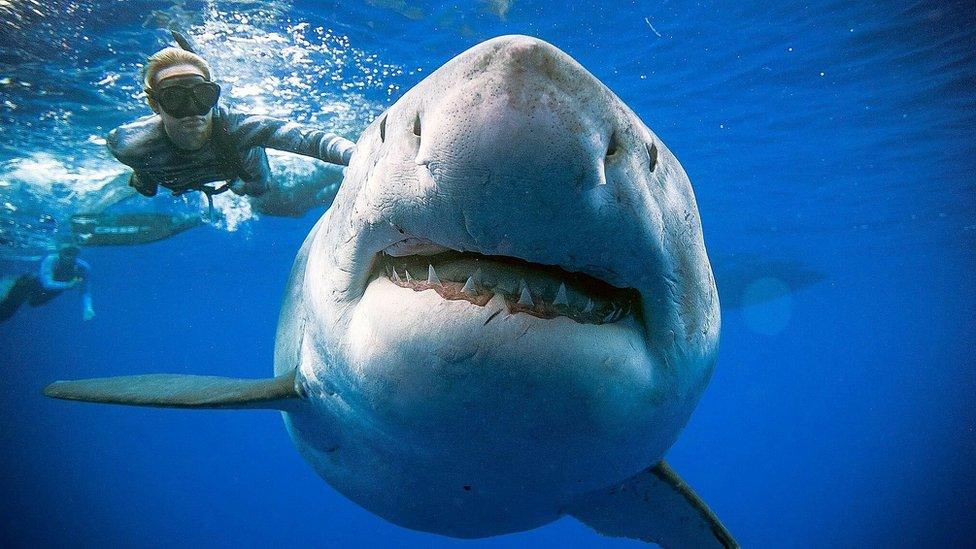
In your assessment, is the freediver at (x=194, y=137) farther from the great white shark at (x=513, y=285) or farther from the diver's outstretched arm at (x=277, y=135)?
the great white shark at (x=513, y=285)

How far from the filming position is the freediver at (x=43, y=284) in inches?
543

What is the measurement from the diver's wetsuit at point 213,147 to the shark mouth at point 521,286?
5.41m

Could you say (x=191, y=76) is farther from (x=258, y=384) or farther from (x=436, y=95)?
(x=436, y=95)

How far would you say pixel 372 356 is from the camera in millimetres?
1621

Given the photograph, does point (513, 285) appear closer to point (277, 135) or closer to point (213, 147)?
point (277, 135)

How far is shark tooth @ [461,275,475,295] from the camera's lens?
4.66 ft

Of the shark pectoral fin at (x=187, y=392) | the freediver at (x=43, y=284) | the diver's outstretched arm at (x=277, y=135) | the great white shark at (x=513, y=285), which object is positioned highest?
the great white shark at (x=513, y=285)

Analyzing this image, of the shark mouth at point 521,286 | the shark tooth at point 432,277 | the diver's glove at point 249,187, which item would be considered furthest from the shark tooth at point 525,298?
the diver's glove at point 249,187

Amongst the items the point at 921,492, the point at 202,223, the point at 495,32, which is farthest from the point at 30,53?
the point at 921,492

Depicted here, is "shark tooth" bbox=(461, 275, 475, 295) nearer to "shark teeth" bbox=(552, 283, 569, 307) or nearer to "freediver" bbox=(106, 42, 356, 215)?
"shark teeth" bbox=(552, 283, 569, 307)

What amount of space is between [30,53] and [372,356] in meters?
11.2

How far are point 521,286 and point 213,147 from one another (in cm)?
684

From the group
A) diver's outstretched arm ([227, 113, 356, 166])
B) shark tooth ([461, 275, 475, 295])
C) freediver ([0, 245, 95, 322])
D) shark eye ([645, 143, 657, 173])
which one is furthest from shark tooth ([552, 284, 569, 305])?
freediver ([0, 245, 95, 322])

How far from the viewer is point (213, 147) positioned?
6.96 metres
